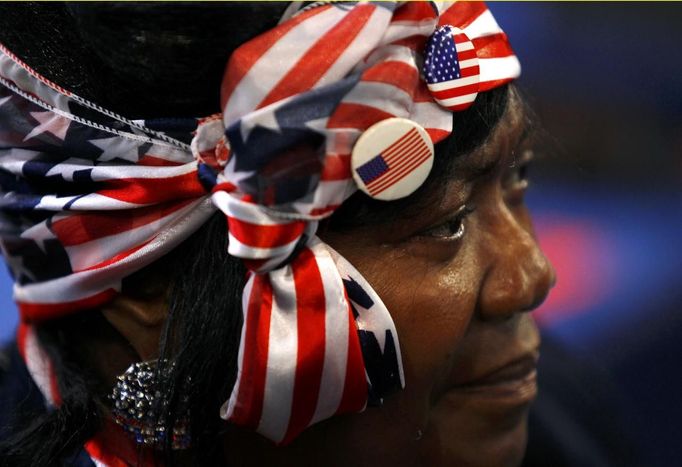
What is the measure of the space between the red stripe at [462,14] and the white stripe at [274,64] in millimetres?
151

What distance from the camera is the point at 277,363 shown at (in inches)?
34.9

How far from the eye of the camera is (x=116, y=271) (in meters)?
0.93

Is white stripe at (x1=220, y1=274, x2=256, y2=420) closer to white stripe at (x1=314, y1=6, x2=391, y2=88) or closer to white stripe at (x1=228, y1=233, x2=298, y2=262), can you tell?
white stripe at (x1=228, y1=233, x2=298, y2=262)

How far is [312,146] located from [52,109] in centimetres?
29

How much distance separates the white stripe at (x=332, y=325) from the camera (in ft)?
2.94

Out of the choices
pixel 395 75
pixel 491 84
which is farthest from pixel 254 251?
pixel 491 84

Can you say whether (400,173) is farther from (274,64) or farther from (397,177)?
(274,64)

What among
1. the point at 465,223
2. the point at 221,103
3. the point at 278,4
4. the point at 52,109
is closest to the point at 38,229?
the point at 52,109

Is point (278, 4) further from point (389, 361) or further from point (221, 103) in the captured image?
point (389, 361)

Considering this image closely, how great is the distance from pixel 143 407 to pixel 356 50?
0.46 metres

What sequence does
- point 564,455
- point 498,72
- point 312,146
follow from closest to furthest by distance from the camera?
point 312,146, point 498,72, point 564,455

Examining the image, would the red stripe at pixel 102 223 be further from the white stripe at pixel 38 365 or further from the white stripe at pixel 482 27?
the white stripe at pixel 482 27

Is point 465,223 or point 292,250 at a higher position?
point 292,250

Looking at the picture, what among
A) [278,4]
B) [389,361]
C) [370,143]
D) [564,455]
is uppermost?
[278,4]
